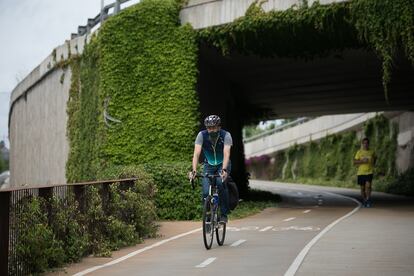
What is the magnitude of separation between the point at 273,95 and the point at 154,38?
432 inches

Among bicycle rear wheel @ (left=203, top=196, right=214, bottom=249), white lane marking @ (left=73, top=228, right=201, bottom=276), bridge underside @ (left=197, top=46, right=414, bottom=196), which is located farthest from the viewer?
bridge underside @ (left=197, top=46, right=414, bottom=196)

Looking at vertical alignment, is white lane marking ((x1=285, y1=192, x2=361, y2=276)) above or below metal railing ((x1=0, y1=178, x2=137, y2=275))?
below

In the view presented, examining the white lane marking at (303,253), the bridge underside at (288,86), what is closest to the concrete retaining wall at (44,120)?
the bridge underside at (288,86)

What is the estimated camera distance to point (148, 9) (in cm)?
1783

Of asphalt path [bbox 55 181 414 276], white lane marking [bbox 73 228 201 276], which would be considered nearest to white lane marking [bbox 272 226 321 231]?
asphalt path [bbox 55 181 414 276]

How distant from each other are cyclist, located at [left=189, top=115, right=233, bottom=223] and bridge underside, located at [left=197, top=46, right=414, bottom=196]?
8493 mm

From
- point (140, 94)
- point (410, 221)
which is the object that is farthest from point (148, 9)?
point (410, 221)

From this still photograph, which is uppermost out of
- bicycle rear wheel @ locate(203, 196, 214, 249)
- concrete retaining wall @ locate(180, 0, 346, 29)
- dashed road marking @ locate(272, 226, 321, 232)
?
concrete retaining wall @ locate(180, 0, 346, 29)

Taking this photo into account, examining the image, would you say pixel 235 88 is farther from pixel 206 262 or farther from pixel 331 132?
pixel 331 132

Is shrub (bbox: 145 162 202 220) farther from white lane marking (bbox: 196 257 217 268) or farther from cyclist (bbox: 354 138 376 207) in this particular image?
white lane marking (bbox: 196 257 217 268)

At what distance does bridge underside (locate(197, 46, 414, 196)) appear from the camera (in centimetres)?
2075

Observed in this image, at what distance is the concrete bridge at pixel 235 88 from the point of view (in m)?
19.9

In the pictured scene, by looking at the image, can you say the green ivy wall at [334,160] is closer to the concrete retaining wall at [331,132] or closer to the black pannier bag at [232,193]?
the concrete retaining wall at [331,132]

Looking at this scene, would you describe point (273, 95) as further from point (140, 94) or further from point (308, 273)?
point (308, 273)
